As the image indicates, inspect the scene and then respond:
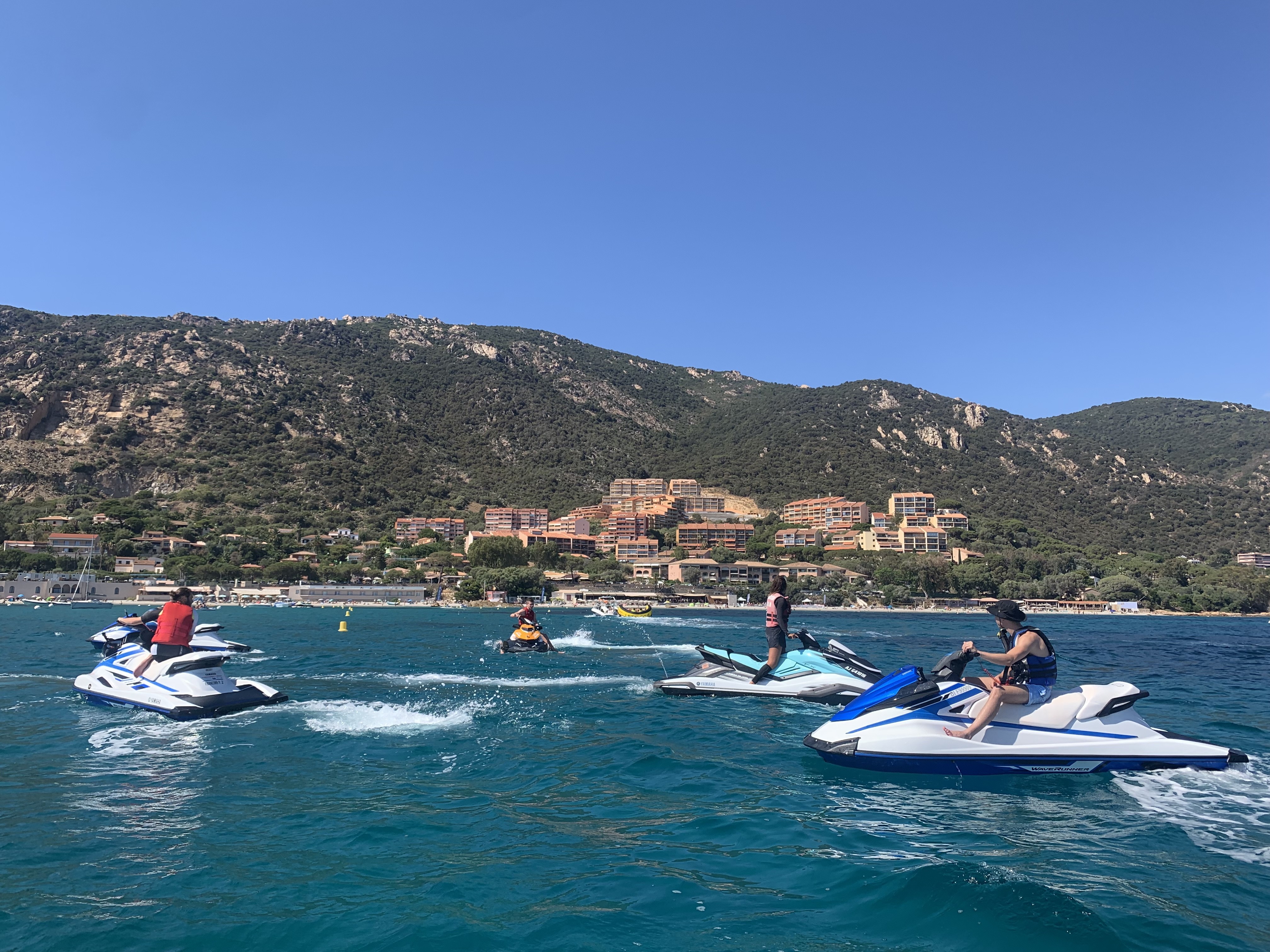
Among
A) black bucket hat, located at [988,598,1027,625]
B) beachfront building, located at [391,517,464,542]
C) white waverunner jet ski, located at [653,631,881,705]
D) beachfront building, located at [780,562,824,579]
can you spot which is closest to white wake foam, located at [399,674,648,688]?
white waverunner jet ski, located at [653,631,881,705]

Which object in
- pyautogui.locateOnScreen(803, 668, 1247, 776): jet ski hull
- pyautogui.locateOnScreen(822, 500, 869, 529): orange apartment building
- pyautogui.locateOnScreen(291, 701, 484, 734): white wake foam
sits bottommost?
pyautogui.locateOnScreen(291, 701, 484, 734): white wake foam

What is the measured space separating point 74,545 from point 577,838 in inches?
4474

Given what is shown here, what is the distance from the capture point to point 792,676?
15102 mm

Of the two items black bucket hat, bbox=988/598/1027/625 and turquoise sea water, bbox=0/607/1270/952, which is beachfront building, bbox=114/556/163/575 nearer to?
turquoise sea water, bbox=0/607/1270/952

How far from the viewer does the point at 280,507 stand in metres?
123

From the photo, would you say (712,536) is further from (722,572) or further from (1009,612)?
(1009,612)

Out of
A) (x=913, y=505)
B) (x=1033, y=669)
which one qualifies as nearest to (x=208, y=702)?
(x=1033, y=669)

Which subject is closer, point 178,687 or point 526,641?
point 178,687

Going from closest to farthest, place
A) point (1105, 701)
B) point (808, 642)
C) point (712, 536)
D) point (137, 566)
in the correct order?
point (1105, 701)
point (808, 642)
point (137, 566)
point (712, 536)

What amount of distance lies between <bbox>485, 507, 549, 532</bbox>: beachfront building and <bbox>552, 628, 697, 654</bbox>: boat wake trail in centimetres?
10131

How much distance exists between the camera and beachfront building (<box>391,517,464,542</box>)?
417ft

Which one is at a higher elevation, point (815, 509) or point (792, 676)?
point (815, 509)

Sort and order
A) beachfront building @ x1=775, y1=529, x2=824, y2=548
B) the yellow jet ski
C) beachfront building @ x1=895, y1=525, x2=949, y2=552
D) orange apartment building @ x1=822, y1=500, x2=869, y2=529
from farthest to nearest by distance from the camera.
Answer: orange apartment building @ x1=822, y1=500, x2=869, y2=529 < beachfront building @ x1=775, y1=529, x2=824, y2=548 < beachfront building @ x1=895, y1=525, x2=949, y2=552 < the yellow jet ski

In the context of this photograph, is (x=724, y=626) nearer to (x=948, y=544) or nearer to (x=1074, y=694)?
(x=1074, y=694)
